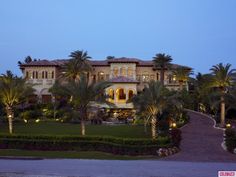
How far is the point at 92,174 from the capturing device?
1817cm

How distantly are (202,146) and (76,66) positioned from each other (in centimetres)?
4448

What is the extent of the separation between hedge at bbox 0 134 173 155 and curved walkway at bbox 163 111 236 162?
6.54ft

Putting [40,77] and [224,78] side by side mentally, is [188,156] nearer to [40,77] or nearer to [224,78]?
[224,78]

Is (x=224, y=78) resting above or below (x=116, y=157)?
above

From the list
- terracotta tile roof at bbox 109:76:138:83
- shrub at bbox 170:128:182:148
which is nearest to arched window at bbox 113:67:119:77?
terracotta tile roof at bbox 109:76:138:83

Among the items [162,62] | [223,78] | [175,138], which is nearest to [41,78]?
[162,62]

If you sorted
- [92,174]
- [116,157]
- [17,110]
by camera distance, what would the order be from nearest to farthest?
[92,174]
[116,157]
[17,110]

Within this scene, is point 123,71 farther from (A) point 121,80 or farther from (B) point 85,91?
(B) point 85,91

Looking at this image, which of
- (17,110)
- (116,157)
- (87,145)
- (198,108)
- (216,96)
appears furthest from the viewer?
(198,108)

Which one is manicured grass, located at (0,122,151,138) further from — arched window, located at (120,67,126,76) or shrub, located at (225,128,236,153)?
arched window, located at (120,67,126,76)

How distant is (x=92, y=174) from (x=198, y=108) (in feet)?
212

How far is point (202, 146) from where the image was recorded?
121ft

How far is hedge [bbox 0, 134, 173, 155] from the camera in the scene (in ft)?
109

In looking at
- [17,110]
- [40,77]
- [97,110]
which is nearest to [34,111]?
[17,110]
